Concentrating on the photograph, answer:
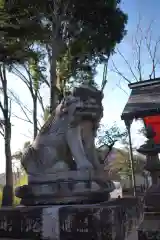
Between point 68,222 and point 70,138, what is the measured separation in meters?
1.13

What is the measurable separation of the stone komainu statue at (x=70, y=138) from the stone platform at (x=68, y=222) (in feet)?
2.09

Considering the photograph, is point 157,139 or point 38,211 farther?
point 157,139

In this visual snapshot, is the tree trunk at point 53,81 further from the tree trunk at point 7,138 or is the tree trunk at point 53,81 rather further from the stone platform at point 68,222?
the stone platform at point 68,222

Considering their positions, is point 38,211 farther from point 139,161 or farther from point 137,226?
point 139,161

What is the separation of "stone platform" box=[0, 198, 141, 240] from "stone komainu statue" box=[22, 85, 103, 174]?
636 mm

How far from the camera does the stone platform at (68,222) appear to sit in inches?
116

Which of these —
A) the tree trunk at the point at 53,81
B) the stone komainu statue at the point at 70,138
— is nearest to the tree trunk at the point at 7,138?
the tree trunk at the point at 53,81

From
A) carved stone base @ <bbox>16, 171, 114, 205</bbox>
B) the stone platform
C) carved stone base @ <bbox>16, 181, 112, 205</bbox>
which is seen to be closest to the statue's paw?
carved stone base @ <bbox>16, 171, 114, 205</bbox>

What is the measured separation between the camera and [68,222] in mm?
3109

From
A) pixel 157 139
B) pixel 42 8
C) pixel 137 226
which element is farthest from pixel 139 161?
pixel 137 226

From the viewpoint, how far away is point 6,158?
441 inches

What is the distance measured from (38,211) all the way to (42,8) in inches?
386

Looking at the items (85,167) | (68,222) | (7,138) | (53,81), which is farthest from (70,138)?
(7,138)

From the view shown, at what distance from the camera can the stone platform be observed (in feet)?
9.68
